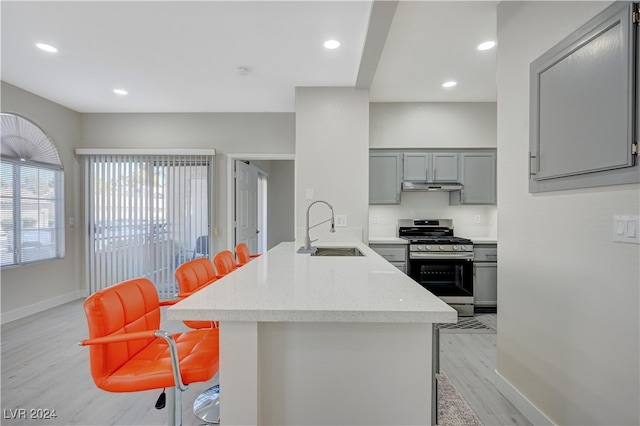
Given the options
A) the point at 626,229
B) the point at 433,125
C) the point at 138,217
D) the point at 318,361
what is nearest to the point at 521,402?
the point at 626,229

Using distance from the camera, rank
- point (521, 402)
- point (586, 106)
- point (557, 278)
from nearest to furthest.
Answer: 1. point (586, 106)
2. point (557, 278)
3. point (521, 402)

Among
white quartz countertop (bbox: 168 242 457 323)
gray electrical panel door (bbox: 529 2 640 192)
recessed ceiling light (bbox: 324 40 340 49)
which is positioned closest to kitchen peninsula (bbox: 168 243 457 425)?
white quartz countertop (bbox: 168 242 457 323)

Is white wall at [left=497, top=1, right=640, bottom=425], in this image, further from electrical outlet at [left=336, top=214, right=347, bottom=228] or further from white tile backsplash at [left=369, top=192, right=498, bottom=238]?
white tile backsplash at [left=369, top=192, right=498, bottom=238]

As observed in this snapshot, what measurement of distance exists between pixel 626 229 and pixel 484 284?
2711 millimetres

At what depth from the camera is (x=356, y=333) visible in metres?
1.04

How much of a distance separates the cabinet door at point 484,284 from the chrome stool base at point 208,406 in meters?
3.03

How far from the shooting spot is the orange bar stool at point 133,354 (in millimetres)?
1188

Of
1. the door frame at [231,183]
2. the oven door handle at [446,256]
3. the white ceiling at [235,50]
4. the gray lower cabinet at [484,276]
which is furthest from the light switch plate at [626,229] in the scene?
the door frame at [231,183]

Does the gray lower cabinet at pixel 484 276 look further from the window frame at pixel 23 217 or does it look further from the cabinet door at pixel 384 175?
the window frame at pixel 23 217

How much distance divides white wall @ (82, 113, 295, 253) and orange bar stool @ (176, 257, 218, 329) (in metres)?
2.41

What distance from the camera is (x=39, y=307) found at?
3.67m

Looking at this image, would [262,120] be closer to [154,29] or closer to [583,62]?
[154,29]

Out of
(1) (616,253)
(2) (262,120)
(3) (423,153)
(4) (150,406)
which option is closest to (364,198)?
(3) (423,153)

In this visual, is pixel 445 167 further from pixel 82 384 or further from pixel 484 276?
pixel 82 384
